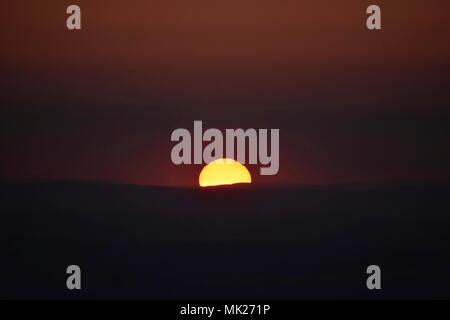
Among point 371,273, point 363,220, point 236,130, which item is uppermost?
point 236,130

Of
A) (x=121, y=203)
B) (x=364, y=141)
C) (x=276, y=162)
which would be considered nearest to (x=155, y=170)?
(x=121, y=203)

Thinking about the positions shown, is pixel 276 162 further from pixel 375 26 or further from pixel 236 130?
pixel 375 26

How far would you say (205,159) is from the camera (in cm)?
1011

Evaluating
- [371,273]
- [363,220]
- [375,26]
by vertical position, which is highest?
[375,26]

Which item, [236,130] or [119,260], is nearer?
[236,130]

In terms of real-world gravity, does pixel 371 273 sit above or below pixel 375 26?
below

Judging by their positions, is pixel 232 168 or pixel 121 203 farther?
pixel 121 203

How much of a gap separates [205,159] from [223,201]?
1.05 m

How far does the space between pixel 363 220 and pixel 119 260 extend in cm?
261

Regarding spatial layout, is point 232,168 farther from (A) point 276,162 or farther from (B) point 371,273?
(B) point 371,273

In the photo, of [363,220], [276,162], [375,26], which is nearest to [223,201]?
[276,162]

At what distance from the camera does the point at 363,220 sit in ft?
36.8

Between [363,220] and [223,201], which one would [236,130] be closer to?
[223,201]
